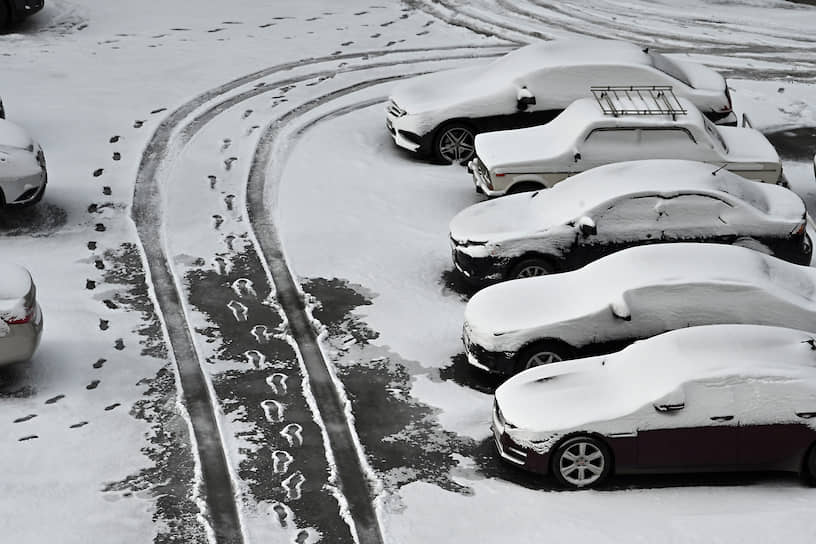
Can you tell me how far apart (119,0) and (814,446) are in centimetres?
1946

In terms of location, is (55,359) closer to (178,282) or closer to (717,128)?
(178,282)

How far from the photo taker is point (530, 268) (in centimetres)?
1334

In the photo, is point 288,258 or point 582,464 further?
point 288,258

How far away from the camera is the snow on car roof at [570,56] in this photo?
678 inches

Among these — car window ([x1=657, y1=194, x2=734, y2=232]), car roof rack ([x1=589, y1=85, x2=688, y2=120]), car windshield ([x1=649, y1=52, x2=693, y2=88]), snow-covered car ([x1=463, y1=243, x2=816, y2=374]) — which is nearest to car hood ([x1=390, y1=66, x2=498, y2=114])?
car roof rack ([x1=589, y1=85, x2=688, y2=120])

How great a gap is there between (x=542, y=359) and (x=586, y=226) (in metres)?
2.18

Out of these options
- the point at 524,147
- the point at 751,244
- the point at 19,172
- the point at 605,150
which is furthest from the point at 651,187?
the point at 19,172

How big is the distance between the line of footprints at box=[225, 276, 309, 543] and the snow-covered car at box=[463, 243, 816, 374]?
2.03 metres

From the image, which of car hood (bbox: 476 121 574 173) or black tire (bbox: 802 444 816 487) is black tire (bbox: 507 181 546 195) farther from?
black tire (bbox: 802 444 816 487)

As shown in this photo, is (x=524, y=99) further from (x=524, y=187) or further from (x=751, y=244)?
(x=751, y=244)

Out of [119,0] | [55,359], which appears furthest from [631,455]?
[119,0]

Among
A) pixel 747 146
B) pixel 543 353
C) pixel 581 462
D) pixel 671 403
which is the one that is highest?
pixel 747 146

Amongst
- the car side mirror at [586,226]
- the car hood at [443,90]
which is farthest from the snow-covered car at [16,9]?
the car side mirror at [586,226]

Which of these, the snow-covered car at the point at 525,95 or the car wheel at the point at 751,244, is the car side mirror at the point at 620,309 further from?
the snow-covered car at the point at 525,95
